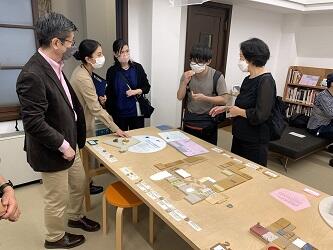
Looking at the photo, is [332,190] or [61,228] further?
[332,190]

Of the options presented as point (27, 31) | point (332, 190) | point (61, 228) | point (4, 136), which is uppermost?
point (27, 31)

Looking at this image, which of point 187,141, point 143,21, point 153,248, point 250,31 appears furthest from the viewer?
point 250,31

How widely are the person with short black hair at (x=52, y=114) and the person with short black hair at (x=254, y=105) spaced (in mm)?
1115

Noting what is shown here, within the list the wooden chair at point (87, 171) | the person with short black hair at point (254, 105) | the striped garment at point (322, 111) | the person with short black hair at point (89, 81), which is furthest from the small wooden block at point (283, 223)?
the striped garment at point (322, 111)

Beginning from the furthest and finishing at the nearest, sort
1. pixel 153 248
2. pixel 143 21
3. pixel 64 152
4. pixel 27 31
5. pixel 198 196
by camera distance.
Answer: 1. pixel 143 21
2. pixel 27 31
3. pixel 153 248
4. pixel 64 152
5. pixel 198 196

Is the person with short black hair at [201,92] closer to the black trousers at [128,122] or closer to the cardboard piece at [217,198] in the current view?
the black trousers at [128,122]

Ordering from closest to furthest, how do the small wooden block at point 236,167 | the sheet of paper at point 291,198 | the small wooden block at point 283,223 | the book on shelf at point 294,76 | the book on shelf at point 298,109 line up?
1. the small wooden block at point 283,223
2. the sheet of paper at point 291,198
3. the small wooden block at point 236,167
4. the book on shelf at point 298,109
5. the book on shelf at point 294,76

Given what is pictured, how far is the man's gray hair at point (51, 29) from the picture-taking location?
1.45 m

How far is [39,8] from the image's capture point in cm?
270

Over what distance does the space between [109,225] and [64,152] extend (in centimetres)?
95

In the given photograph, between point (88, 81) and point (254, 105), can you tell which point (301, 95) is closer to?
point (254, 105)

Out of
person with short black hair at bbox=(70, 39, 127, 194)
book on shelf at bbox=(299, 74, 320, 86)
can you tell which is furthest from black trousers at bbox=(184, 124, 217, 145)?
book on shelf at bbox=(299, 74, 320, 86)

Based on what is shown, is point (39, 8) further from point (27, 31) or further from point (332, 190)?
point (332, 190)

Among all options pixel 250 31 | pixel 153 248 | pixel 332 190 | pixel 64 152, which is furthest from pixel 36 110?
pixel 250 31
